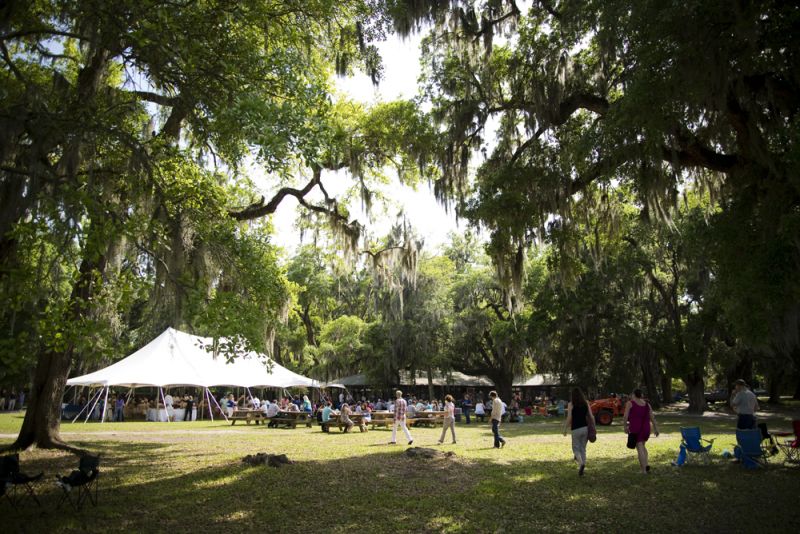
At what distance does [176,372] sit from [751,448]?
20.1m

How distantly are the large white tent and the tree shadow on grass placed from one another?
12.0 meters

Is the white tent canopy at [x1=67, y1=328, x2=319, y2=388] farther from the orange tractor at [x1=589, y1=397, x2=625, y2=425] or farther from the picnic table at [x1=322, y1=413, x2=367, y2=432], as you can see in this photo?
the orange tractor at [x1=589, y1=397, x2=625, y2=425]

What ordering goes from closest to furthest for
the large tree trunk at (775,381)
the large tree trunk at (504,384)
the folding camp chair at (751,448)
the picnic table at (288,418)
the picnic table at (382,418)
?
the folding camp chair at (751,448) → the picnic table at (382,418) → the picnic table at (288,418) → the large tree trunk at (775,381) → the large tree trunk at (504,384)

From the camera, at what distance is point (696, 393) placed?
25.6 m

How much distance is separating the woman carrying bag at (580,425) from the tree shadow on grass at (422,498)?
365 millimetres

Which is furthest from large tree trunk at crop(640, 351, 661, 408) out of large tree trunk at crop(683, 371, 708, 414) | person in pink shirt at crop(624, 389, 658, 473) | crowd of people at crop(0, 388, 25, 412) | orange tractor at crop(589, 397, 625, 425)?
crowd of people at crop(0, 388, 25, 412)

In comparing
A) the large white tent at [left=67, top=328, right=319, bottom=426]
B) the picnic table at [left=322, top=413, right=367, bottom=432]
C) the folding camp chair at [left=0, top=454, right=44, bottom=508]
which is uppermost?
the large white tent at [left=67, top=328, right=319, bottom=426]

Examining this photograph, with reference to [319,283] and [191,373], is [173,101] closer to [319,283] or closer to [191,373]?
[191,373]

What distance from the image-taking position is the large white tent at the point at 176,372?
21.8 m

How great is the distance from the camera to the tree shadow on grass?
593cm

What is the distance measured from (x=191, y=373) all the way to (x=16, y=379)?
791 inches

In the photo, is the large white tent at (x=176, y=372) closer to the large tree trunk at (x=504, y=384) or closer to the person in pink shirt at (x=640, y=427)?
the large tree trunk at (x=504, y=384)

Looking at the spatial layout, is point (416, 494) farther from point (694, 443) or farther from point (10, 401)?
point (10, 401)

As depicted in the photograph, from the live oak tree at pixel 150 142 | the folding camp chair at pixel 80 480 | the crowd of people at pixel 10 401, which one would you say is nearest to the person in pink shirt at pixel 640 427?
the live oak tree at pixel 150 142
